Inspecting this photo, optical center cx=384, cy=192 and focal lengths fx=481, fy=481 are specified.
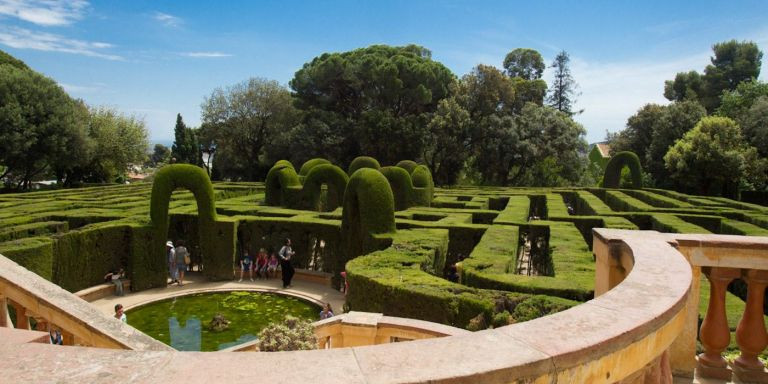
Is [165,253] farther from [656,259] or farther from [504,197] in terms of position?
[504,197]

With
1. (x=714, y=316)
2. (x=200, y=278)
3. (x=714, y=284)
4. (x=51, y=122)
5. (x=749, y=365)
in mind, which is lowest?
(x=200, y=278)

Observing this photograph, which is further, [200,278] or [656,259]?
[200,278]

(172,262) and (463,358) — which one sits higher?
(463,358)

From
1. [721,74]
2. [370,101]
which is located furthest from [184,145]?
[721,74]

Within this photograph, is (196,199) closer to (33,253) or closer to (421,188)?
(33,253)

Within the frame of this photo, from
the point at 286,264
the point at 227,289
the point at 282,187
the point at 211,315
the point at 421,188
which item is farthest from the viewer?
the point at 421,188

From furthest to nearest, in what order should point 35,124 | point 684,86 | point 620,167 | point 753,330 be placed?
point 684,86 < point 620,167 < point 35,124 < point 753,330

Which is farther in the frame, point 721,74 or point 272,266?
point 721,74

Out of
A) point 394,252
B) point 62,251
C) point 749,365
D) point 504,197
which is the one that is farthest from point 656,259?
point 504,197

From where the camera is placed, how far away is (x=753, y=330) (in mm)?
3342

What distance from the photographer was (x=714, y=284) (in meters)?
3.40

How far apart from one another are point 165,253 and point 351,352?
14042mm

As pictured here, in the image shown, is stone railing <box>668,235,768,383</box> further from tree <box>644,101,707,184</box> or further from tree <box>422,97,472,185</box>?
tree <box>644,101,707,184</box>

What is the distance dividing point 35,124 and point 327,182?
23686 mm
